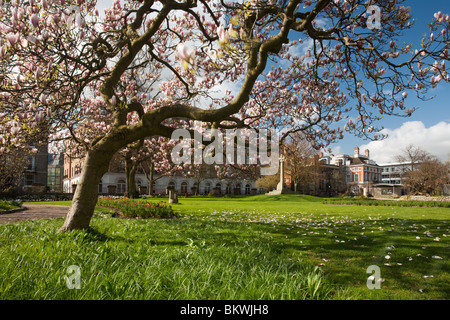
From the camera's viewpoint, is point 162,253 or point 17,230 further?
point 17,230

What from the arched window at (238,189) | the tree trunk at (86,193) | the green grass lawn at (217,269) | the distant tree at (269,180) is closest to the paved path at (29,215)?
the green grass lawn at (217,269)

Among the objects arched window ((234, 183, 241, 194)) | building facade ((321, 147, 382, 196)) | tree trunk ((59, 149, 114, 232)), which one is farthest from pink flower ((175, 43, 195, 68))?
building facade ((321, 147, 382, 196))

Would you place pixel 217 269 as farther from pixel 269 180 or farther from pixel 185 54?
pixel 269 180

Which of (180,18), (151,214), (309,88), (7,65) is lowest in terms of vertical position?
(151,214)

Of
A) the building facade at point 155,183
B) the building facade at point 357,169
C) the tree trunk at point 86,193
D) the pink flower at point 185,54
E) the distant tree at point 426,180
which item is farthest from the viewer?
the building facade at point 357,169

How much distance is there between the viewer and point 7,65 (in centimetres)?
689

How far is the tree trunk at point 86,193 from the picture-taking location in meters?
5.91

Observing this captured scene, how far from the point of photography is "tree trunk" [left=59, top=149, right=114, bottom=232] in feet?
19.4

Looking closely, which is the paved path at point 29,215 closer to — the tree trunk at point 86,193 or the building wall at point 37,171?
the tree trunk at point 86,193
